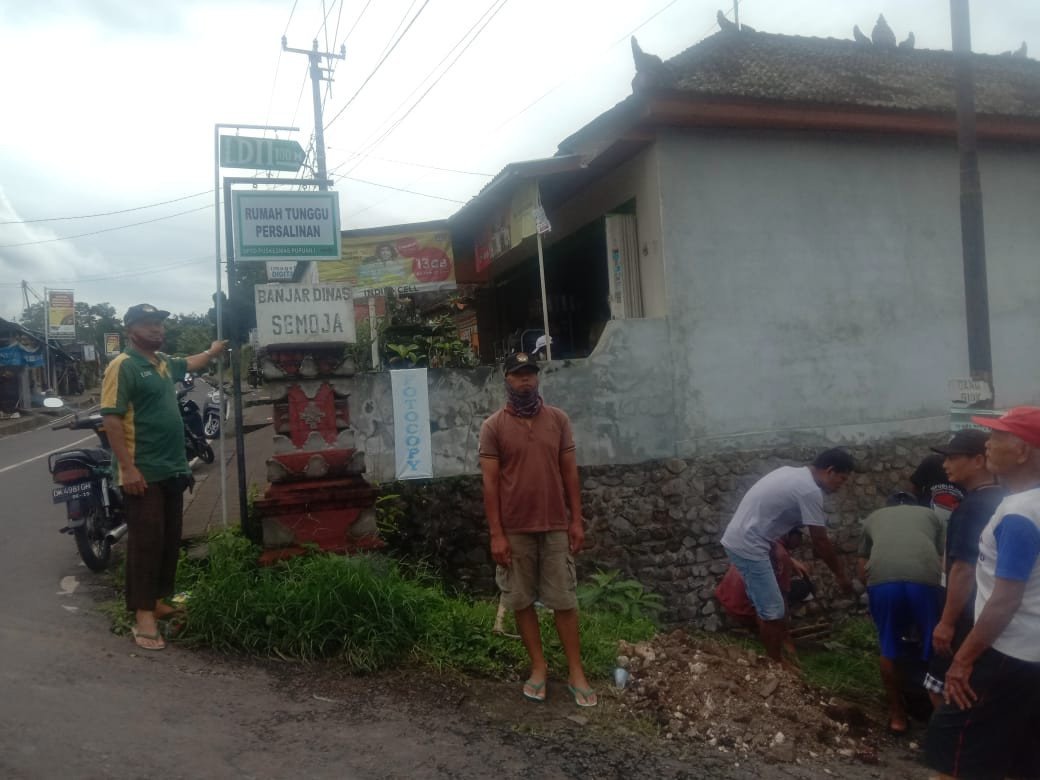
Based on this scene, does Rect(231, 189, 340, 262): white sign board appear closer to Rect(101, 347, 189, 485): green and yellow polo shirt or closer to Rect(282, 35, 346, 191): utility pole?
Rect(101, 347, 189, 485): green and yellow polo shirt

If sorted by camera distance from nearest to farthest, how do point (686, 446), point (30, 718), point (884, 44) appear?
point (30, 718) → point (686, 446) → point (884, 44)

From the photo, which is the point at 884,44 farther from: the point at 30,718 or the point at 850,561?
the point at 30,718

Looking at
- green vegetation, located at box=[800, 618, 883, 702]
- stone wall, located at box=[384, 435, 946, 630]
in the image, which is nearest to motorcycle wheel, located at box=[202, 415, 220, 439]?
stone wall, located at box=[384, 435, 946, 630]

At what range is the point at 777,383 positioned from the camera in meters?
8.48

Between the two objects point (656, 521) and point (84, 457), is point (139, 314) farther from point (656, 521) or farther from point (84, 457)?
point (656, 521)

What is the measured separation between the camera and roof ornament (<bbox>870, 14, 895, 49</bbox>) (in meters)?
10.6

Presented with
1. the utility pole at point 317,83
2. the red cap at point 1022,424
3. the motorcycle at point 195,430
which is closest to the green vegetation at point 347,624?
the red cap at point 1022,424

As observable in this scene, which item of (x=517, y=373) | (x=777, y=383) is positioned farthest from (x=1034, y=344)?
(x=517, y=373)

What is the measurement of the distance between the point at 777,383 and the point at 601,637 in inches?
160

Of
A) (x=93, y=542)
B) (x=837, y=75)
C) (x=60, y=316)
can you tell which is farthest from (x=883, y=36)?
(x=60, y=316)

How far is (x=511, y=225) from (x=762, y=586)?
15.6ft

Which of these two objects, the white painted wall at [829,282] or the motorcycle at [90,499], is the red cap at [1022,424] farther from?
the motorcycle at [90,499]

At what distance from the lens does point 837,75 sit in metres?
8.98

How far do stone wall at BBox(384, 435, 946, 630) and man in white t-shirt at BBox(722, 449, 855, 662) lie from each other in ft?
6.74
